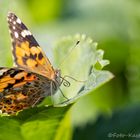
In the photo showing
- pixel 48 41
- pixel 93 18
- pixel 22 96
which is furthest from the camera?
pixel 93 18

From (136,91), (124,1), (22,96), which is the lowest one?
(136,91)

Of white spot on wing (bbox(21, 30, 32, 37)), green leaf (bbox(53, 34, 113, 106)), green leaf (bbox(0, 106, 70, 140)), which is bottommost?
green leaf (bbox(0, 106, 70, 140))

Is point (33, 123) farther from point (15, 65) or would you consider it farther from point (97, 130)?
point (15, 65)

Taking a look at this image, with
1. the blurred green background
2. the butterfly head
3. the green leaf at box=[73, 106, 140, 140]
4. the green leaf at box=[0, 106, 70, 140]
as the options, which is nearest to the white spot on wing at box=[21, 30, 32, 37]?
the blurred green background

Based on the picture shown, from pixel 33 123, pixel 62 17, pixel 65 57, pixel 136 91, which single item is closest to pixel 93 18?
pixel 62 17

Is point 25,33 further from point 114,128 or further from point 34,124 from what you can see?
point 34,124

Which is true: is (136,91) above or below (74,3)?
below

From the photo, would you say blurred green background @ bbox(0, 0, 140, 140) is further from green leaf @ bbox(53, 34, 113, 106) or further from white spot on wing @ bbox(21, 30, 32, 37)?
Answer: green leaf @ bbox(53, 34, 113, 106)

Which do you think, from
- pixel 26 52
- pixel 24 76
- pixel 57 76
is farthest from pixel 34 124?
pixel 26 52
